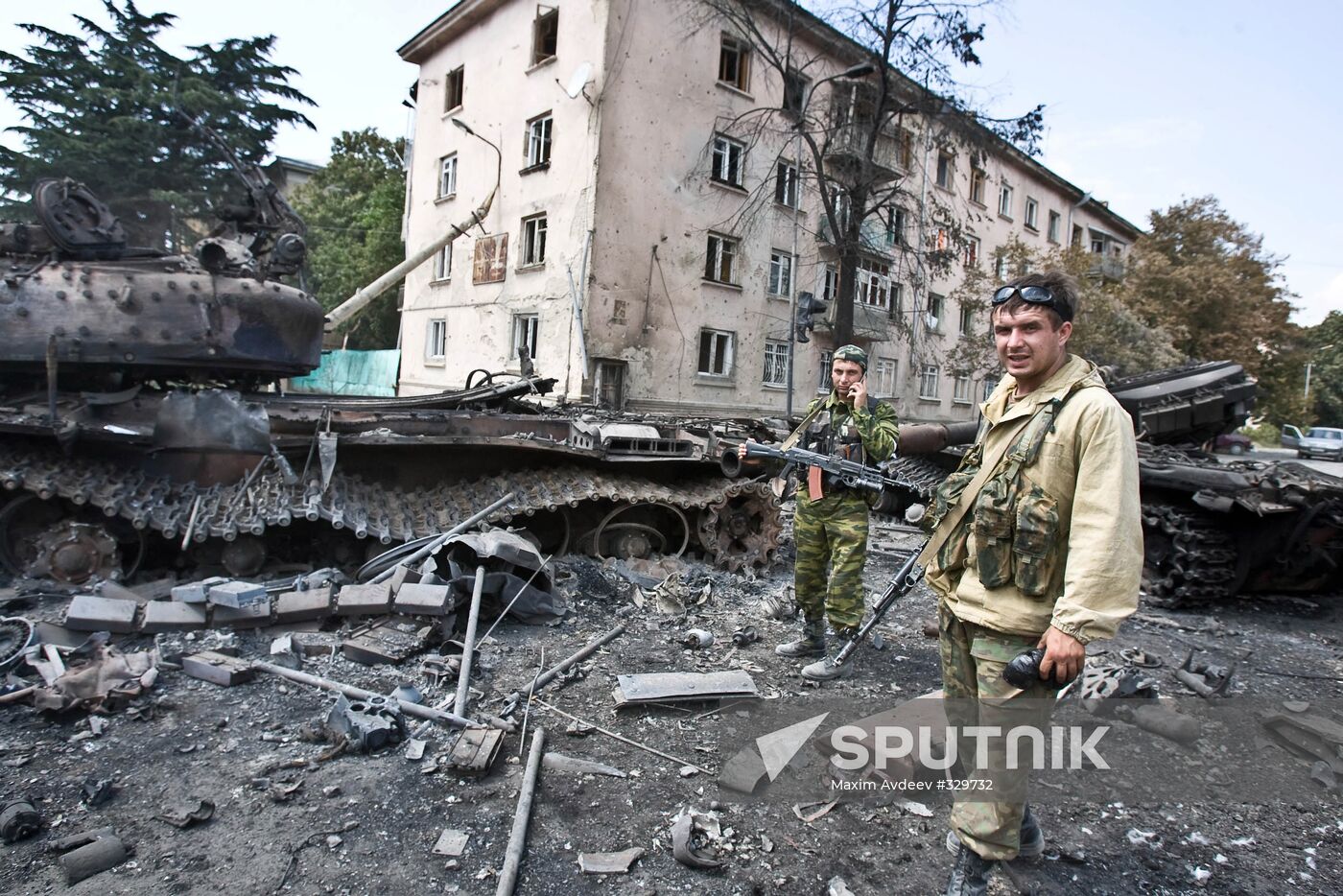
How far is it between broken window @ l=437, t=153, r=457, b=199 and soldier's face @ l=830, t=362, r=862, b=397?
60.6ft

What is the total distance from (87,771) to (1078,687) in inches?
195

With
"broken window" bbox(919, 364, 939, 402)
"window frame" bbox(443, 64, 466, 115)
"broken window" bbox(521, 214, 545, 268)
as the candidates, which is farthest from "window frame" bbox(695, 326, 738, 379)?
"broken window" bbox(919, 364, 939, 402)

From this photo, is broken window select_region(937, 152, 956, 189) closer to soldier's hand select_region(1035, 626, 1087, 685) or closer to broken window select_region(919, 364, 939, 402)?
broken window select_region(919, 364, 939, 402)

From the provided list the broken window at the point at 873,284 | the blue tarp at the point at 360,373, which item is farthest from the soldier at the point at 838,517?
the blue tarp at the point at 360,373

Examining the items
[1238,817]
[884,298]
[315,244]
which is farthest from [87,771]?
[315,244]

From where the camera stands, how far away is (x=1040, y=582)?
2.34 metres

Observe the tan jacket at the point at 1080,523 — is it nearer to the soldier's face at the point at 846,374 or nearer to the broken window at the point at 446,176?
the soldier's face at the point at 846,374

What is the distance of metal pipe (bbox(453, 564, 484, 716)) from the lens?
390 centimetres

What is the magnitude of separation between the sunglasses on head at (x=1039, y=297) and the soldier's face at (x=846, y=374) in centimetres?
221

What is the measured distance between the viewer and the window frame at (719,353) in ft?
61.1

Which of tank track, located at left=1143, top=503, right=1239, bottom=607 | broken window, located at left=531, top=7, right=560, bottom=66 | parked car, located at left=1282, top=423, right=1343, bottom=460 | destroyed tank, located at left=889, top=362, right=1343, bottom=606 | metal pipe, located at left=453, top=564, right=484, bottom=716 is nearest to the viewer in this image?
metal pipe, located at left=453, top=564, right=484, bottom=716

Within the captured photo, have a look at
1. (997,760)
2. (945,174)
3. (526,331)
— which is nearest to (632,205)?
(526,331)

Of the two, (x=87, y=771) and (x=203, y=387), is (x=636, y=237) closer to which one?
(x=203, y=387)

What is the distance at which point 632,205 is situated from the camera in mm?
16922
